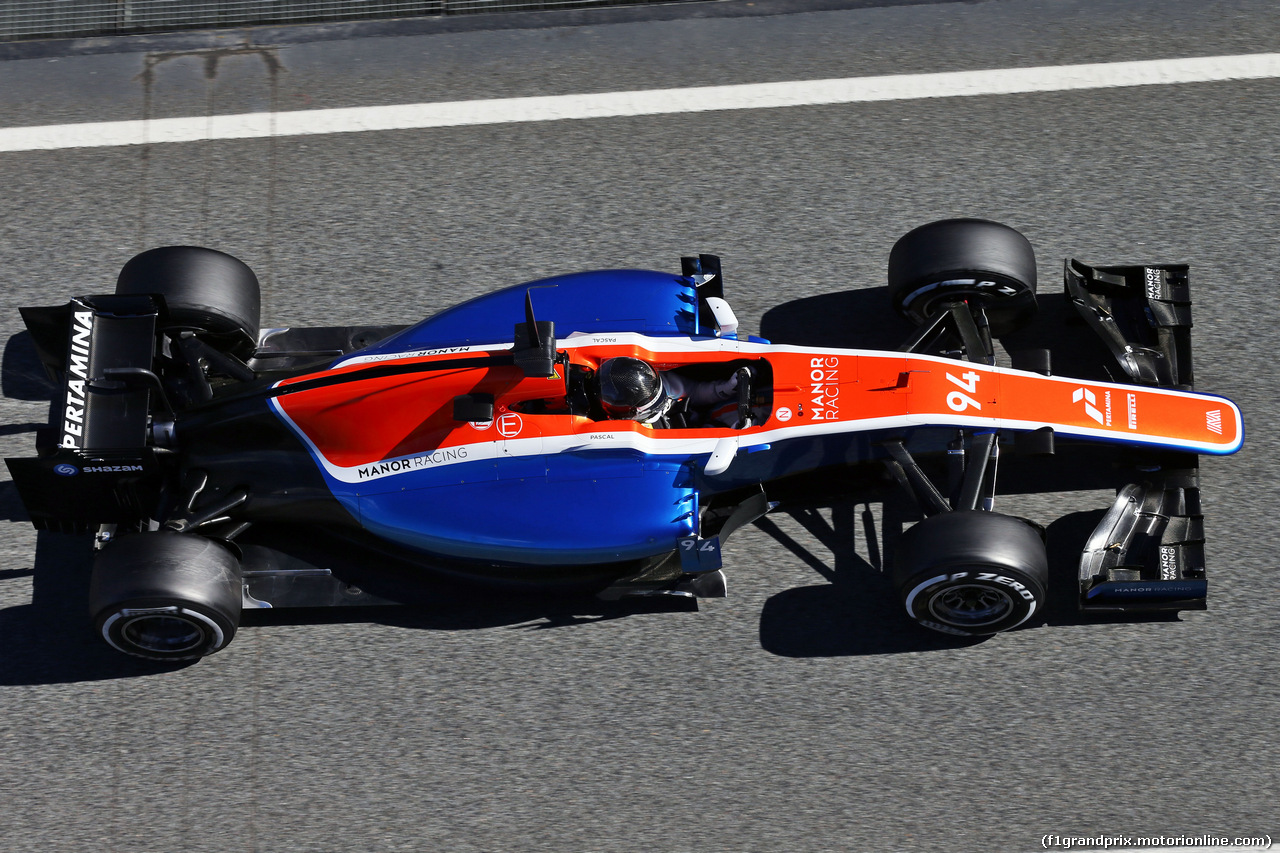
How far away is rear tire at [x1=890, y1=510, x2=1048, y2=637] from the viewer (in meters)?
5.51

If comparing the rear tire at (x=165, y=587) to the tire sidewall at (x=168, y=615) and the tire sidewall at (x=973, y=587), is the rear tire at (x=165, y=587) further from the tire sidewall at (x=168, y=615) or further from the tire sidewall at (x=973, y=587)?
the tire sidewall at (x=973, y=587)

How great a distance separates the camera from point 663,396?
578cm

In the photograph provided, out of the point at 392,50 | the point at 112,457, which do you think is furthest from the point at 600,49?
the point at 112,457

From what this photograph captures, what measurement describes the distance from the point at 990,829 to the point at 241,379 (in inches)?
157

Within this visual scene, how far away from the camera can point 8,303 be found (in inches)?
295

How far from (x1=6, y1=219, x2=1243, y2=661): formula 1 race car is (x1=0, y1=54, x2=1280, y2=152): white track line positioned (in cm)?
211

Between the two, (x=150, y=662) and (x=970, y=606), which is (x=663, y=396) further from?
(x=150, y=662)

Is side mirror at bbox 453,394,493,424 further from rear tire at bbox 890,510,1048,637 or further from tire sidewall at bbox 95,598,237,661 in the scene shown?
rear tire at bbox 890,510,1048,637

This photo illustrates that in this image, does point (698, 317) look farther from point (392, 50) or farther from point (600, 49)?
point (392, 50)

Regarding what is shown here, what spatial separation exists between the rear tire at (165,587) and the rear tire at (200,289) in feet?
3.98

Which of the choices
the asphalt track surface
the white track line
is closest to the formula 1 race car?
the asphalt track surface

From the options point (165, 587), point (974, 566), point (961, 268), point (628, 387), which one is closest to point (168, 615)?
point (165, 587)

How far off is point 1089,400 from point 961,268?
0.89 metres

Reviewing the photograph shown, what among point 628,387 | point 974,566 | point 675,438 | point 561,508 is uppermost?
point 628,387
